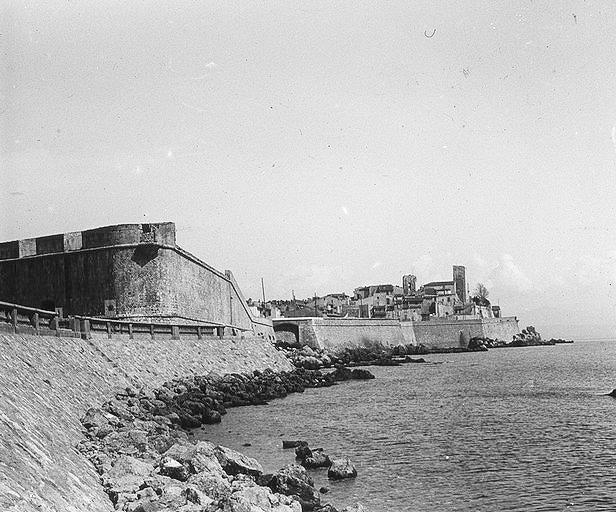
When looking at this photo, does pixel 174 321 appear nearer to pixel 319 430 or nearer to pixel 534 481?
pixel 319 430

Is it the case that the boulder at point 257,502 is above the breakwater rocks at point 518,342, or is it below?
above

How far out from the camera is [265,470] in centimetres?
1493

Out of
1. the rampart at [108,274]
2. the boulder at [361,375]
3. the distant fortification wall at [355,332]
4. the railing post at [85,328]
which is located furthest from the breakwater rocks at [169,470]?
the distant fortification wall at [355,332]

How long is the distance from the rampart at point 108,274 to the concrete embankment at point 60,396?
268 inches

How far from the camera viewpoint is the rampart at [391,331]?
64.1m

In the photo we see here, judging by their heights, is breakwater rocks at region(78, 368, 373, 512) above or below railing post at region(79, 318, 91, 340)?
below

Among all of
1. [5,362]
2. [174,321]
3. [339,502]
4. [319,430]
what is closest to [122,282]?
[174,321]

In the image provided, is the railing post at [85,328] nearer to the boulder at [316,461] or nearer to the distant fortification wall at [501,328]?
the boulder at [316,461]

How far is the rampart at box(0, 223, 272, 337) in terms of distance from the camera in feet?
117

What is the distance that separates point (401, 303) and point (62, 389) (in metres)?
93.7

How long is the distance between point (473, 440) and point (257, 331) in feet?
115

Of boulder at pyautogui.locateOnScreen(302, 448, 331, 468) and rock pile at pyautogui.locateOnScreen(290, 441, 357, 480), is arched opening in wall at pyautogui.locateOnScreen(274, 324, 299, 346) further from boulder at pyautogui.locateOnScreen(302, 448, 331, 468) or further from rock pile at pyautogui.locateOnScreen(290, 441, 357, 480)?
boulder at pyautogui.locateOnScreen(302, 448, 331, 468)

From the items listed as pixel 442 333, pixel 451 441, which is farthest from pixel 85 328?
pixel 442 333

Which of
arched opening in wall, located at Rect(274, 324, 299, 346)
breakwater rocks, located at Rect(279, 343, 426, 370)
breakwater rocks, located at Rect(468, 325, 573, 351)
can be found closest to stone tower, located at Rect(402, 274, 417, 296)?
breakwater rocks, located at Rect(468, 325, 573, 351)
